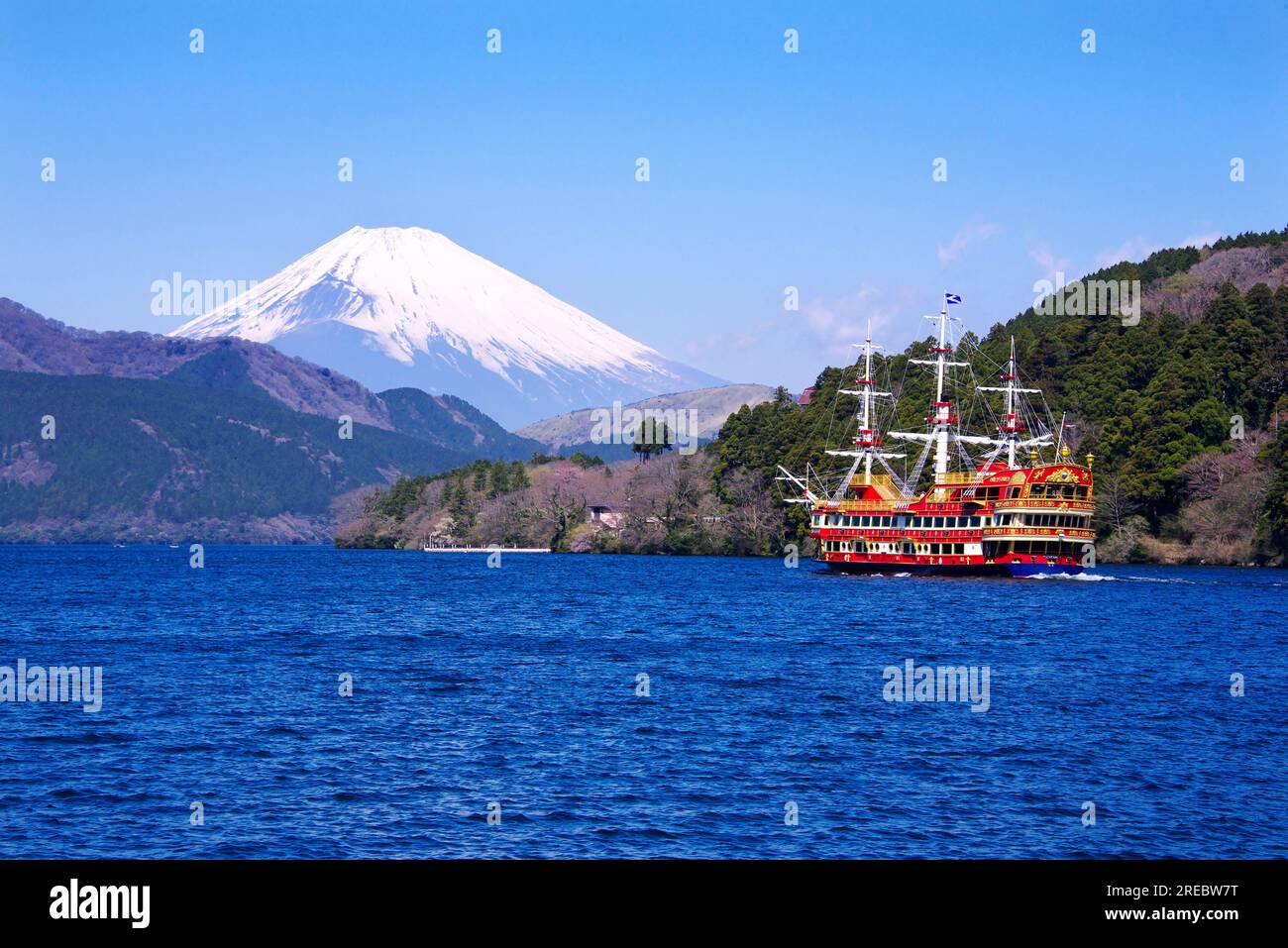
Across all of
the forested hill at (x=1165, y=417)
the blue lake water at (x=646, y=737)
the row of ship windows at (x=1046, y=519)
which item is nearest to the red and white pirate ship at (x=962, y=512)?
the row of ship windows at (x=1046, y=519)

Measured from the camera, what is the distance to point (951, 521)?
325 feet

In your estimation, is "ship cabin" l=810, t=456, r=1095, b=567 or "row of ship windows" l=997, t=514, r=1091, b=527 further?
"row of ship windows" l=997, t=514, r=1091, b=527

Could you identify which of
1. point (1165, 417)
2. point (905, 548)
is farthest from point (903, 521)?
point (1165, 417)

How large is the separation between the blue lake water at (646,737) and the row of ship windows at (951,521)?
2626cm

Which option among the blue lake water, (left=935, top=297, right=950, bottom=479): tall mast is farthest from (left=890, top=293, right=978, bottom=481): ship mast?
the blue lake water

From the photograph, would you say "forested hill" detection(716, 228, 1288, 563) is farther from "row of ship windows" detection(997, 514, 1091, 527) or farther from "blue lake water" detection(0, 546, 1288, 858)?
"blue lake water" detection(0, 546, 1288, 858)

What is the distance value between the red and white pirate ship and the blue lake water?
2636cm

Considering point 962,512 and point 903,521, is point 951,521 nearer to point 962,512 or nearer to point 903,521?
point 962,512

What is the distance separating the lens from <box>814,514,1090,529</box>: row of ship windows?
306ft

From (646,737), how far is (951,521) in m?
70.8

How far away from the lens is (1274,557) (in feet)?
339
